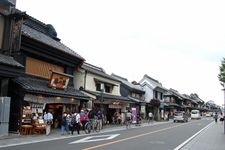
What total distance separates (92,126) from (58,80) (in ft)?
15.2

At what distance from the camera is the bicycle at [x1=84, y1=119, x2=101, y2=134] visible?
26895 mm

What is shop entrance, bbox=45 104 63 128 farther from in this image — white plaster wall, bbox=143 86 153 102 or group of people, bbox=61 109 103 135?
white plaster wall, bbox=143 86 153 102

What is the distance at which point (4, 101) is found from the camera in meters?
20.6

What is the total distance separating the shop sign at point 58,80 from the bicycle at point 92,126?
3886 mm

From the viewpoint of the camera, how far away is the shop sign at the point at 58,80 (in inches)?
1080

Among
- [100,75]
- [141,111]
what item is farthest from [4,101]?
[141,111]

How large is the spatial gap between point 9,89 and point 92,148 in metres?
10.3

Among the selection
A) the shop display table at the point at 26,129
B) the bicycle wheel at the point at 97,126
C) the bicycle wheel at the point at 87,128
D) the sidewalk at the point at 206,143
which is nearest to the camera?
the sidewalk at the point at 206,143

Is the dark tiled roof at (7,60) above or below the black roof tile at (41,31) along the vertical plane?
below

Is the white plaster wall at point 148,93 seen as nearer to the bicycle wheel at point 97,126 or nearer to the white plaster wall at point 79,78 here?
the white plaster wall at point 79,78

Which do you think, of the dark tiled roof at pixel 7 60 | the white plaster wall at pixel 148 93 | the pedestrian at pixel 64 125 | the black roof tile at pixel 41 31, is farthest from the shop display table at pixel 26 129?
the white plaster wall at pixel 148 93

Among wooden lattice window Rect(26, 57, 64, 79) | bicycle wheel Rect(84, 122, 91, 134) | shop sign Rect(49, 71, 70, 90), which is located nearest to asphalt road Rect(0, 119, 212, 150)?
bicycle wheel Rect(84, 122, 91, 134)

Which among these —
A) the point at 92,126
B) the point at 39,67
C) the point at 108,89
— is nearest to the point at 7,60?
the point at 39,67

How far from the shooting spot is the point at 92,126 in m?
28.0
